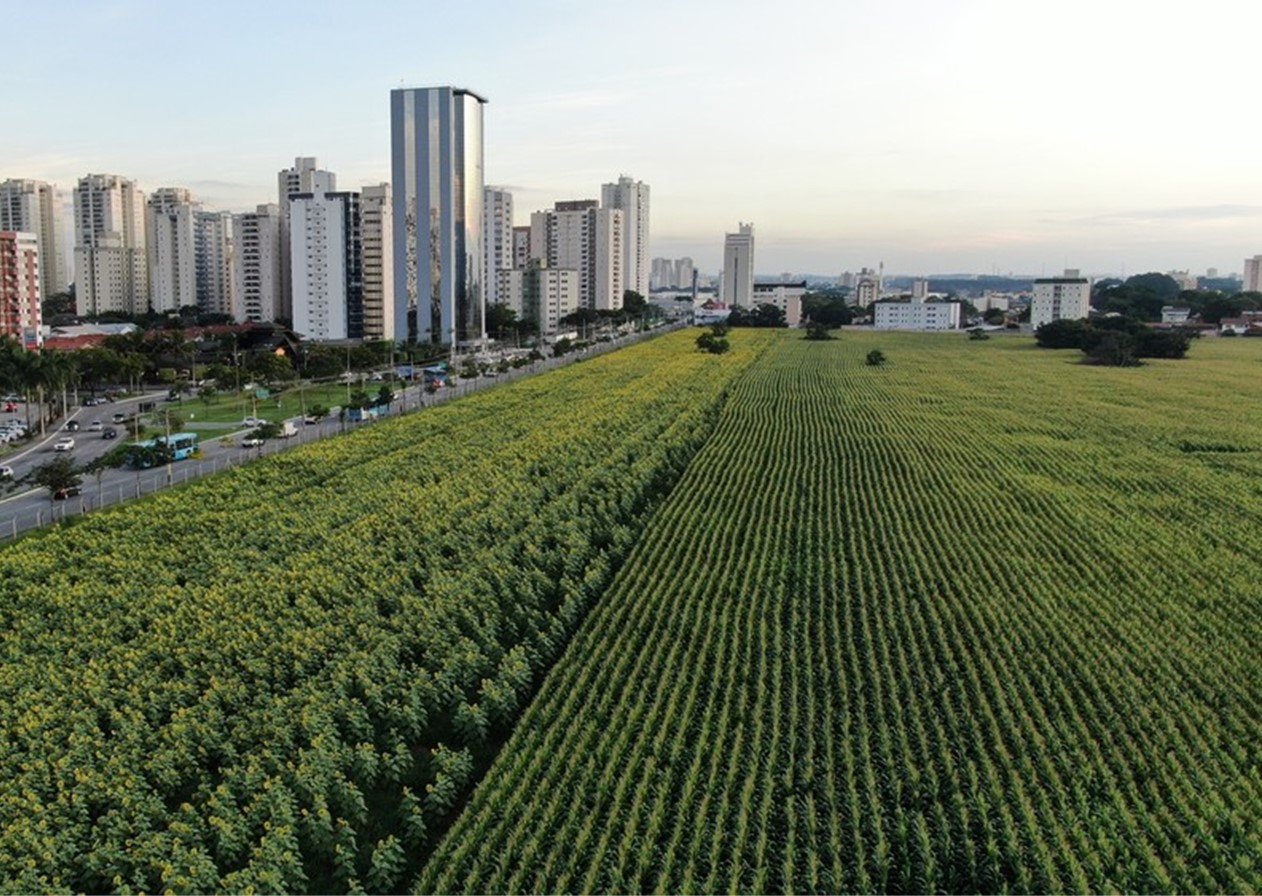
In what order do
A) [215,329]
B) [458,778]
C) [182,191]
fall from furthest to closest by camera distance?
[182,191] → [215,329] → [458,778]

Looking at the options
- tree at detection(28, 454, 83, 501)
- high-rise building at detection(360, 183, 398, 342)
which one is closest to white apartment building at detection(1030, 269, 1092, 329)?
high-rise building at detection(360, 183, 398, 342)

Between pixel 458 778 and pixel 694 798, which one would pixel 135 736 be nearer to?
pixel 458 778

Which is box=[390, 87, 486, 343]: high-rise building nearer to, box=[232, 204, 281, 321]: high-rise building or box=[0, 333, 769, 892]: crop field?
box=[232, 204, 281, 321]: high-rise building

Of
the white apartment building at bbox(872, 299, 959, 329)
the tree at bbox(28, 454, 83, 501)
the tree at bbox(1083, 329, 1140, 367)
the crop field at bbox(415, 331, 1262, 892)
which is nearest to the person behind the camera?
the crop field at bbox(415, 331, 1262, 892)

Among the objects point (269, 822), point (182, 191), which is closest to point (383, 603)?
point (269, 822)

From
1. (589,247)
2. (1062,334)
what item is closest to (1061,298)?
(1062,334)

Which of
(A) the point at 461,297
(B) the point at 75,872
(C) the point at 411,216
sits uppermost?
(C) the point at 411,216

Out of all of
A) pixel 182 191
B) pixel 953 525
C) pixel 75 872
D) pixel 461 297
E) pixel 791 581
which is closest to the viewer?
pixel 75 872
